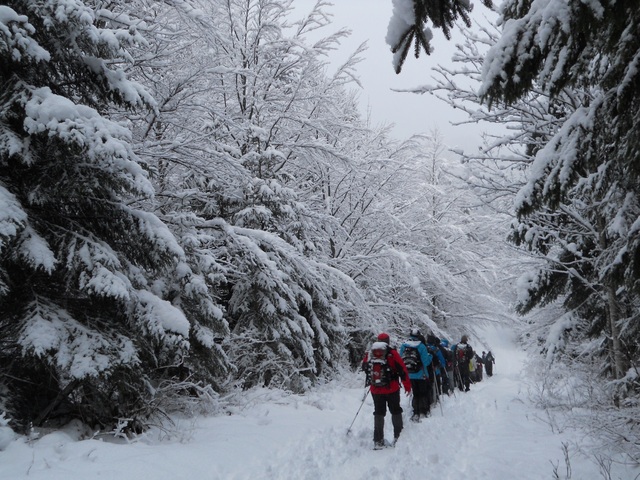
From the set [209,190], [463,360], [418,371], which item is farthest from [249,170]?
[463,360]

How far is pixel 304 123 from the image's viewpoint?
11367mm

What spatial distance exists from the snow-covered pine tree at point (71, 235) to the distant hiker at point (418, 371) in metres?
5.25

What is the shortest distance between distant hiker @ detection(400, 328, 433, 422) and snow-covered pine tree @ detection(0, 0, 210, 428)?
5.25 metres

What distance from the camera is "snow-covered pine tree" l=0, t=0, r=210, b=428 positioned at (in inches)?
171

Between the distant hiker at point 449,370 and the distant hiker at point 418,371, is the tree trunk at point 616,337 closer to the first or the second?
the distant hiker at point 418,371

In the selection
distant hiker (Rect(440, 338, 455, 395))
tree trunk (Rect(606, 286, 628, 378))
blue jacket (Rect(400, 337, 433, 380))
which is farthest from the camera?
distant hiker (Rect(440, 338, 455, 395))

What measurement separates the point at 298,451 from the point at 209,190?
591 cm

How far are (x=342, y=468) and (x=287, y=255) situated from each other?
3.83 meters

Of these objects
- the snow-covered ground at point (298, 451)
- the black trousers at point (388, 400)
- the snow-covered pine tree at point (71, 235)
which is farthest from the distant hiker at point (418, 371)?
the snow-covered pine tree at point (71, 235)

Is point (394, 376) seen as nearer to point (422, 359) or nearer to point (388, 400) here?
point (388, 400)

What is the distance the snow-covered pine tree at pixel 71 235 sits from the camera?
4.35 metres

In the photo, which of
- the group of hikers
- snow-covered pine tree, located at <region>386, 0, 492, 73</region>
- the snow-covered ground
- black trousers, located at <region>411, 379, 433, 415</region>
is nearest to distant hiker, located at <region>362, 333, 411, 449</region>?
the group of hikers

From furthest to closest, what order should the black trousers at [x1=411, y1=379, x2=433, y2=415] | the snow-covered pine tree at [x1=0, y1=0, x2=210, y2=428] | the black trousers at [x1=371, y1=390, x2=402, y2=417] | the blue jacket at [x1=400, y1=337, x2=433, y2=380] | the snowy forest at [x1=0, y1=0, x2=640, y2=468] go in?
the black trousers at [x1=411, y1=379, x2=433, y2=415], the blue jacket at [x1=400, y1=337, x2=433, y2=380], the black trousers at [x1=371, y1=390, x2=402, y2=417], the snow-covered pine tree at [x1=0, y1=0, x2=210, y2=428], the snowy forest at [x1=0, y1=0, x2=640, y2=468]

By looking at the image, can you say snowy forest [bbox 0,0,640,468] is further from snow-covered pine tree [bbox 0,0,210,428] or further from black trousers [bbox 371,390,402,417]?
black trousers [bbox 371,390,402,417]
